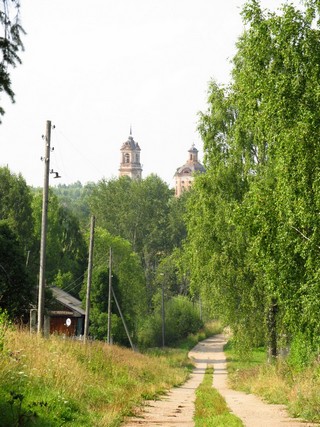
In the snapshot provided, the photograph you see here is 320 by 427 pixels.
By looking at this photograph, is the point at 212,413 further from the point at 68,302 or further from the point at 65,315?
the point at 68,302

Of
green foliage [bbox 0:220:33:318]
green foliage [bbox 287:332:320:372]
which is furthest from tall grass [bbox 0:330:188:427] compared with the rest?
green foliage [bbox 0:220:33:318]

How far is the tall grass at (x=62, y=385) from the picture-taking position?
12.1 m

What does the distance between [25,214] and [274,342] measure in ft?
139

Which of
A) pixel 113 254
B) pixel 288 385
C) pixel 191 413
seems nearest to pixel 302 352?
pixel 288 385

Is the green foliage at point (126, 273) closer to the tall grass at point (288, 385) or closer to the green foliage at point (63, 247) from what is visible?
the green foliage at point (63, 247)

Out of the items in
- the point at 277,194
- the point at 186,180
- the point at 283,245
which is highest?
the point at 186,180

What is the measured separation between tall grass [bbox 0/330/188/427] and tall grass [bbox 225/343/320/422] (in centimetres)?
379

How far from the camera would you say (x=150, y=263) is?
96.4m

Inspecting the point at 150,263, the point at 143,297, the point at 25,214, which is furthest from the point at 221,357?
the point at 150,263

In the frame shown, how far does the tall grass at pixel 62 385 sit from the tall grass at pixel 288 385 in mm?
3787

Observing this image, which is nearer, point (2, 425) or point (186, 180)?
point (2, 425)

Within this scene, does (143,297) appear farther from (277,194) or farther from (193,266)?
(277,194)

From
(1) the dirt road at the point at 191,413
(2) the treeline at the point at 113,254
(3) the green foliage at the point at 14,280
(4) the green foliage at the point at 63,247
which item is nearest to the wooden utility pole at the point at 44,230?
(1) the dirt road at the point at 191,413

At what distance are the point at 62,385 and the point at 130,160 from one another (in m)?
163
